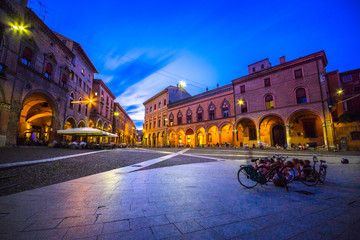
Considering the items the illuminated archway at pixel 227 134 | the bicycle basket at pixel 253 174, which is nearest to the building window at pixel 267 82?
the illuminated archway at pixel 227 134

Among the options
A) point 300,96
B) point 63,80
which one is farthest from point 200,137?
point 63,80

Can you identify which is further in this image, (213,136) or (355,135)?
(213,136)

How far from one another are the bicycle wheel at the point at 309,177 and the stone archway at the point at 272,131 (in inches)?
803

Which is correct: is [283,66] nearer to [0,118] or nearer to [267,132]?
[267,132]

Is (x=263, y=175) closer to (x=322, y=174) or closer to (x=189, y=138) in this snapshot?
(x=322, y=174)

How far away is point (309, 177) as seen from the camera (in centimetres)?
414

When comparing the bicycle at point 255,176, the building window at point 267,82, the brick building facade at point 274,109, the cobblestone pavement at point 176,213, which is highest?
the building window at point 267,82

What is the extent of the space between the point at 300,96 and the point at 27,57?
31916 mm

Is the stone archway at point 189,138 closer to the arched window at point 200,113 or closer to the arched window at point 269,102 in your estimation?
the arched window at point 200,113

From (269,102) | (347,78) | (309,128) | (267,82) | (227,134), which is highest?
(347,78)

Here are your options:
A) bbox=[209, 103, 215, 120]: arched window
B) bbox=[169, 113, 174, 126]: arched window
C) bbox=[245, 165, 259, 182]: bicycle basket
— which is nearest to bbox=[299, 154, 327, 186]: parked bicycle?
bbox=[245, 165, 259, 182]: bicycle basket

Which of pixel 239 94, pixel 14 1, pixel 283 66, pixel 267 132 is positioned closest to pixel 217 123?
pixel 239 94

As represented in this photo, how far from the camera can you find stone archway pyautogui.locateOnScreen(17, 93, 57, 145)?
17.5 meters

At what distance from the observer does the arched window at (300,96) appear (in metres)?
19.8
